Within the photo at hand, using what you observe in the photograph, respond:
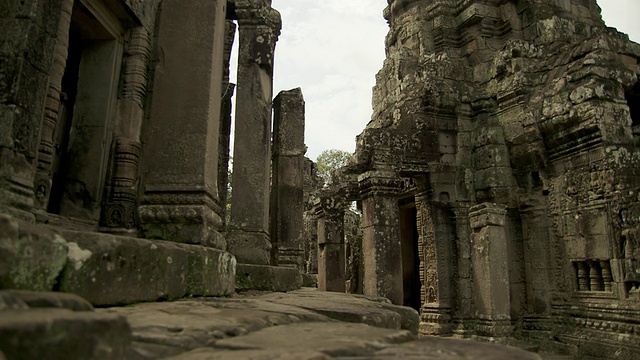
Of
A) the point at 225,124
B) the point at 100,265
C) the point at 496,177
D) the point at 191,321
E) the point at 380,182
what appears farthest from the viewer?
the point at 496,177

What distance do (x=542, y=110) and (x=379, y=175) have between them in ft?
11.9

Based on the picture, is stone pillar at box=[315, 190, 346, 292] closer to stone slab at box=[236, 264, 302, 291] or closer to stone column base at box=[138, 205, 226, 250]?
stone slab at box=[236, 264, 302, 291]

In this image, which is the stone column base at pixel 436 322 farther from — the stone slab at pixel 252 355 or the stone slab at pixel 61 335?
the stone slab at pixel 61 335

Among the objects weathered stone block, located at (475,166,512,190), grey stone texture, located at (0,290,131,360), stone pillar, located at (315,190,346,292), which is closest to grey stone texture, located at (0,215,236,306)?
grey stone texture, located at (0,290,131,360)

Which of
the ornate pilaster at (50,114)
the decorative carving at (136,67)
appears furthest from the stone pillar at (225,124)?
the ornate pilaster at (50,114)

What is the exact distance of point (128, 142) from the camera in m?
4.28

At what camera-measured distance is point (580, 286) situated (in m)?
8.89

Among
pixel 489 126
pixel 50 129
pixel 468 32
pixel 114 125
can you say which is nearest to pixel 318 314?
pixel 50 129

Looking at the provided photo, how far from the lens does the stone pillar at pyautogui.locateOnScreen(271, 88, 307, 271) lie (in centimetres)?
862

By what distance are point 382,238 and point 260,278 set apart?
5.07m

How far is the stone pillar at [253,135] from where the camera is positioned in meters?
5.56

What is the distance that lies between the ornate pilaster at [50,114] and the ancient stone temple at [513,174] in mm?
7161

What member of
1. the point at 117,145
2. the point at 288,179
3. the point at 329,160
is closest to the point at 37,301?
the point at 117,145

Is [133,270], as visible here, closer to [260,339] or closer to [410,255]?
[260,339]
